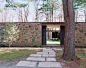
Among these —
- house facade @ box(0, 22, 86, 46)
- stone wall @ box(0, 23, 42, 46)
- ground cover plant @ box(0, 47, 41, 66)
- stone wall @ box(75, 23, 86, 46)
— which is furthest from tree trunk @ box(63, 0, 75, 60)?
stone wall @ box(75, 23, 86, 46)

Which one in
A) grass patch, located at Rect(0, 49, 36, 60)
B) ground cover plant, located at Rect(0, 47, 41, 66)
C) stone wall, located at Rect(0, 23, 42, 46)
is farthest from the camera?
stone wall, located at Rect(0, 23, 42, 46)

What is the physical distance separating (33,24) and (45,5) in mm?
8852

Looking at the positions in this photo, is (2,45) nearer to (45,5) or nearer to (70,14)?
(70,14)

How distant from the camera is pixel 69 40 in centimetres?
432

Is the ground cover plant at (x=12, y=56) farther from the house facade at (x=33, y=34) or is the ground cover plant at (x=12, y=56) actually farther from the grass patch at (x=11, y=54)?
the house facade at (x=33, y=34)

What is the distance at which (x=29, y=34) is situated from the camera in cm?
923

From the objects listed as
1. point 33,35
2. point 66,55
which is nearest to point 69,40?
point 66,55

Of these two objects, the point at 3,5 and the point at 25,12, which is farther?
the point at 25,12

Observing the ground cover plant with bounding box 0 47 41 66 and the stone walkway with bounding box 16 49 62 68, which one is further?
the ground cover plant with bounding box 0 47 41 66

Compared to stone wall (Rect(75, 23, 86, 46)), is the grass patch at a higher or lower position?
lower

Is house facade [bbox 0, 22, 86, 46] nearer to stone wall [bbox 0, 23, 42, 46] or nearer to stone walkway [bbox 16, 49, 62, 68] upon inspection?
stone wall [bbox 0, 23, 42, 46]

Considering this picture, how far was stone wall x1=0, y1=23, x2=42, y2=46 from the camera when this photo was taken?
9195 mm

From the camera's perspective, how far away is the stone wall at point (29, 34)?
9.20 meters

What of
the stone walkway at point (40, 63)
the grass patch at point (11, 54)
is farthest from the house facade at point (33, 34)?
the stone walkway at point (40, 63)
